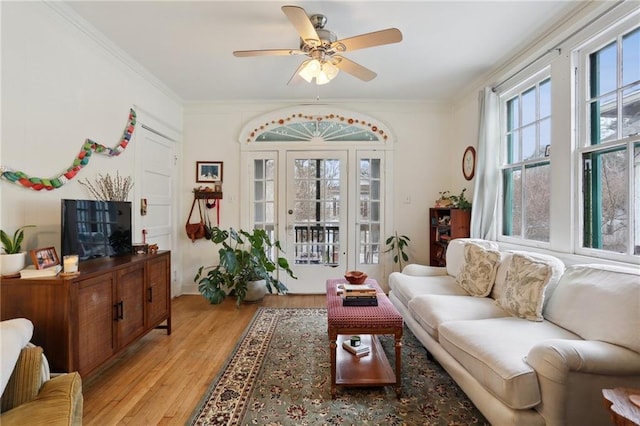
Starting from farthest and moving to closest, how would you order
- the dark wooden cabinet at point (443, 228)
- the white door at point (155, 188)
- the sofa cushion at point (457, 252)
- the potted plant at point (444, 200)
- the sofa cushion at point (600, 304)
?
the potted plant at point (444, 200) → the dark wooden cabinet at point (443, 228) → the white door at point (155, 188) → the sofa cushion at point (457, 252) → the sofa cushion at point (600, 304)

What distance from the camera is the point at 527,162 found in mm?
2771

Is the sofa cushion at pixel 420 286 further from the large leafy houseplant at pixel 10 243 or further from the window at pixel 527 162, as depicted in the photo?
the large leafy houseplant at pixel 10 243

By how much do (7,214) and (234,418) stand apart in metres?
1.91

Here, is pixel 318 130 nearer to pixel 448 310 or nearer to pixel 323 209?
pixel 323 209

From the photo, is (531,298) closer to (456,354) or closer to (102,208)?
(456,354)

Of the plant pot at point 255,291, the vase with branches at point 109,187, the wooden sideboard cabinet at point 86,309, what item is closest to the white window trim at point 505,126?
the plant pot at point 255,291

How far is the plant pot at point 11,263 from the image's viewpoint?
5.43 feet

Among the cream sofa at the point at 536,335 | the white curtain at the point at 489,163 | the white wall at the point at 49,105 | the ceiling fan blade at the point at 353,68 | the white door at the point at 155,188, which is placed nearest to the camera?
the cream sofa at the point at 536,335

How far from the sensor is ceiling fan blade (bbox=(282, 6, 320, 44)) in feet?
5.58

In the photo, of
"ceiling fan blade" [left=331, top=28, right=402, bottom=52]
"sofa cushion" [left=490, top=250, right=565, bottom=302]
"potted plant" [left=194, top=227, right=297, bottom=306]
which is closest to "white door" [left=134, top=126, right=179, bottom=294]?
"potted plant" [left=194, top=227, right=297, bottom=306]

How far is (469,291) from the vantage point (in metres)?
2.53

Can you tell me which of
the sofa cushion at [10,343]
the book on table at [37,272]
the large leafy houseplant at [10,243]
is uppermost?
the large leafy houseplant at [10,243]

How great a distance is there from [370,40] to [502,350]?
204 centimetres

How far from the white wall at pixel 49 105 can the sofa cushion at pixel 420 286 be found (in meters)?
2.88
